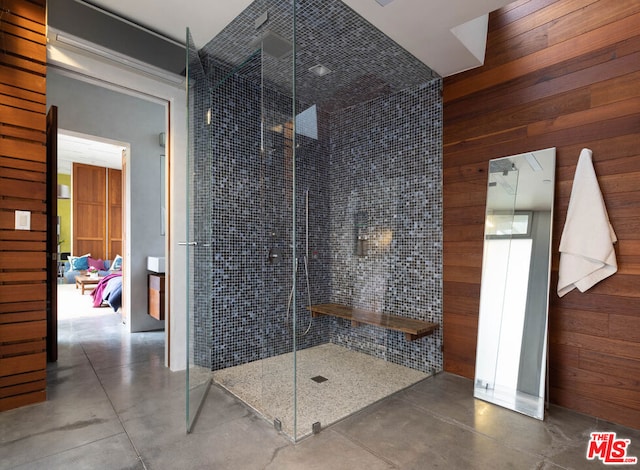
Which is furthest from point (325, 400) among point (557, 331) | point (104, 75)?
point (104, 75)

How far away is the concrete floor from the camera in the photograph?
5.81 feet

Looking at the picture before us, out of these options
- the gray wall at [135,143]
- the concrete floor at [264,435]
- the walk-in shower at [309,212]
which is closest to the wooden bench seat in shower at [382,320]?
the walk-in shower at [309,212]

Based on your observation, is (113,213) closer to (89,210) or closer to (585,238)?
(89,210)

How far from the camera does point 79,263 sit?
799 cm

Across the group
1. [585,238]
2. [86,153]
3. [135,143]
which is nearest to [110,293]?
[135,143]

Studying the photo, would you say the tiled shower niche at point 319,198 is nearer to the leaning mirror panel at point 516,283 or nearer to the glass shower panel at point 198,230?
the glass shower panel at point 198,230

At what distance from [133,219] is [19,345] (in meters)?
2.37

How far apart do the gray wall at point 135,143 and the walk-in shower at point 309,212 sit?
6.82ft

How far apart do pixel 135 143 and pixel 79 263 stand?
508cm

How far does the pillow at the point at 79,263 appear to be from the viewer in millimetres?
7996

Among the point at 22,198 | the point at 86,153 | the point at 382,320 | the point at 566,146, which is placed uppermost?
the point at 86,153

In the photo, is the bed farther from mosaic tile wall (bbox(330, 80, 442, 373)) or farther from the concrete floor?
mosaic tile wall (bbox(330, 80, 442, 373))

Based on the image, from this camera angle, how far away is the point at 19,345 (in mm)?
2348

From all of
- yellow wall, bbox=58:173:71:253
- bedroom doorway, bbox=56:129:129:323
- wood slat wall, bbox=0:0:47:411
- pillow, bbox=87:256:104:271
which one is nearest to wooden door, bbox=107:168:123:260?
bedroom doorway, bbox=56:129:129:323
